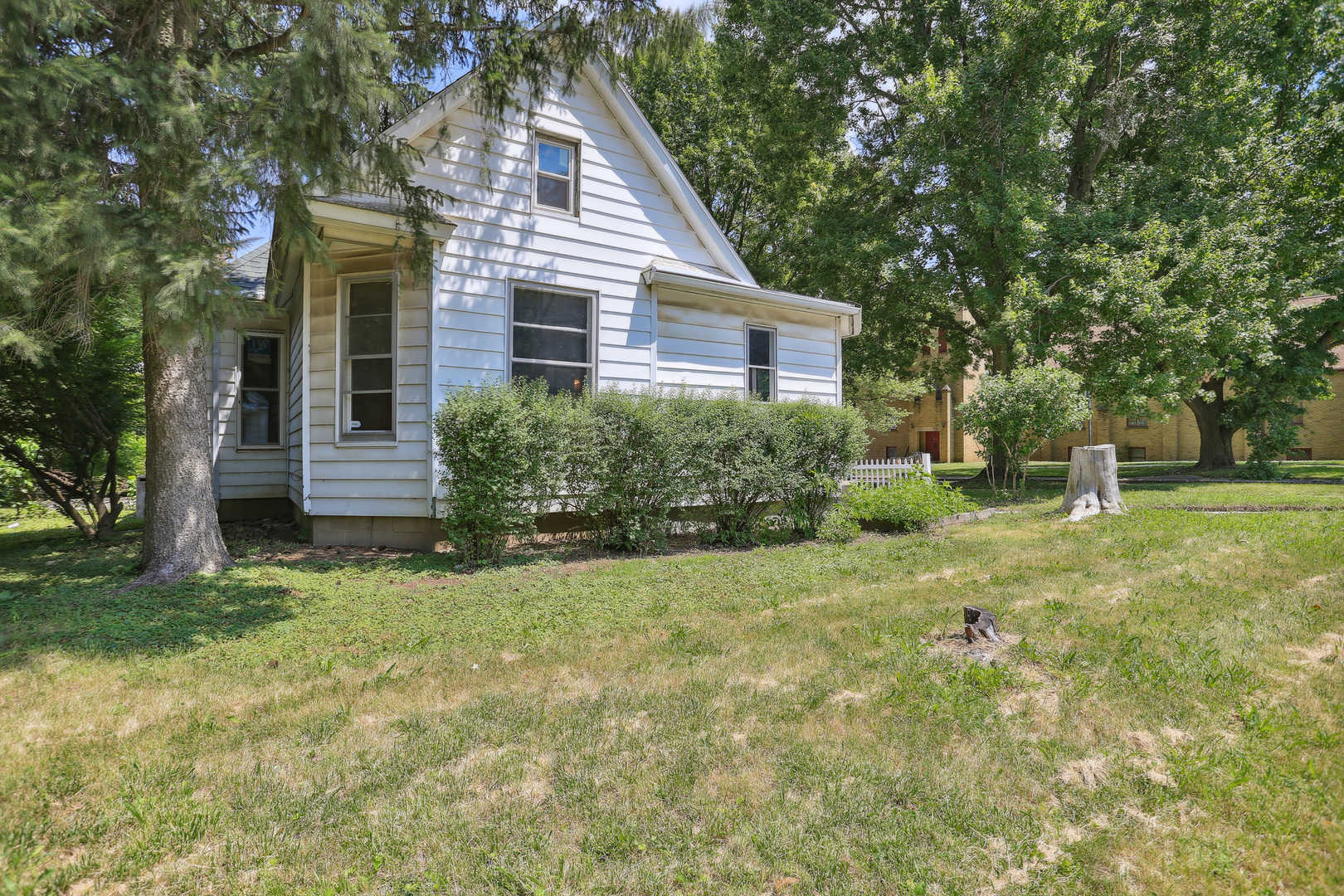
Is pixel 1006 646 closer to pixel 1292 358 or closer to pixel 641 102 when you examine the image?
pixel 1292 358

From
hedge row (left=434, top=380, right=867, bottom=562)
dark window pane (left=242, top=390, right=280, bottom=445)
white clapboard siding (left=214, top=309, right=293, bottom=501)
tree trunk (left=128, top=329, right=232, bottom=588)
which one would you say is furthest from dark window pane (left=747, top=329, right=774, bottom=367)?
dark window pane (left=242, top=390, right=280, bottom=445)

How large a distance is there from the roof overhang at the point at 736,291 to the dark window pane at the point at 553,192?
5.01ft

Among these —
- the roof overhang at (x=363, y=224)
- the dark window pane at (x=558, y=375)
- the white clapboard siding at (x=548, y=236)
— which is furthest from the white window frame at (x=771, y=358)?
the roof overhang at (x=363, y=224)

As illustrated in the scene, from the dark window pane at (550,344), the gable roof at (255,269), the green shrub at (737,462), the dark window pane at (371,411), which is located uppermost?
the gable roof at (255,269)

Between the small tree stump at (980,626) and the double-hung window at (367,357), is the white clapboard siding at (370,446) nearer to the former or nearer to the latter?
the double-hung window at (367,357)

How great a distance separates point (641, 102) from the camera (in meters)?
22.0

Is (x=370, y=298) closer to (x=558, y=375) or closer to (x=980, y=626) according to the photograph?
(x=558, y=375)

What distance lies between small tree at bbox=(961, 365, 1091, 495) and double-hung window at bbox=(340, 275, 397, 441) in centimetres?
1156

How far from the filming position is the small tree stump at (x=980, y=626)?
4.25 metres

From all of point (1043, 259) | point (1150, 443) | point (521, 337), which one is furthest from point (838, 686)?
point (1150, 443)

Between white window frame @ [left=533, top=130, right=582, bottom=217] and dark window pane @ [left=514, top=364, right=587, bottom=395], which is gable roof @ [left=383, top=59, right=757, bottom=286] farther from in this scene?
dark window pane @ [left=514, top=364, right=587, bottom=395]

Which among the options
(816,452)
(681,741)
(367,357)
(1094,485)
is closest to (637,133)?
(367,357)

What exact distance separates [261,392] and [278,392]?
27 centimetres

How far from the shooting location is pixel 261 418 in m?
11.7
